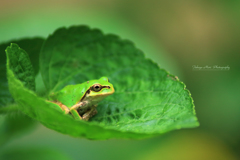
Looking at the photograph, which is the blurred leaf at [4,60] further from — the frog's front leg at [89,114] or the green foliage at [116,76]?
the frog's front leg at [89,114]

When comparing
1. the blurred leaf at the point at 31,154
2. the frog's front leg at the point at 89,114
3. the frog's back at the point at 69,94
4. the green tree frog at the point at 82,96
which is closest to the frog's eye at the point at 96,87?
the green tree frog at the point at 82,96

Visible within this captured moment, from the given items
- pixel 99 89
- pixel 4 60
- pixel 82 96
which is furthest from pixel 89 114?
pixel 4 60

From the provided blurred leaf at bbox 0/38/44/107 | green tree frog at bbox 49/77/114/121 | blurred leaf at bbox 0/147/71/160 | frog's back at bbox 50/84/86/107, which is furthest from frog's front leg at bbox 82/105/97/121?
blurred leaf at bbox 0/147/71/160

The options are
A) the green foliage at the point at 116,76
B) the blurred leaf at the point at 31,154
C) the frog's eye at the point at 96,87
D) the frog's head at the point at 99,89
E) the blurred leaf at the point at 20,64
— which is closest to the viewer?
the blurred leaf at the point at 20,64

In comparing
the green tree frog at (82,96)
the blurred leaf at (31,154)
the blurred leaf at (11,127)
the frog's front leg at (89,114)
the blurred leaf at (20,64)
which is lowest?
the blurred leaf at (31,154)

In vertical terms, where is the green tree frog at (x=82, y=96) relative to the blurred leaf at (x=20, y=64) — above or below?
below

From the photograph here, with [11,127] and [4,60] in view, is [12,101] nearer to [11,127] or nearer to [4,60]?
[4,60]
